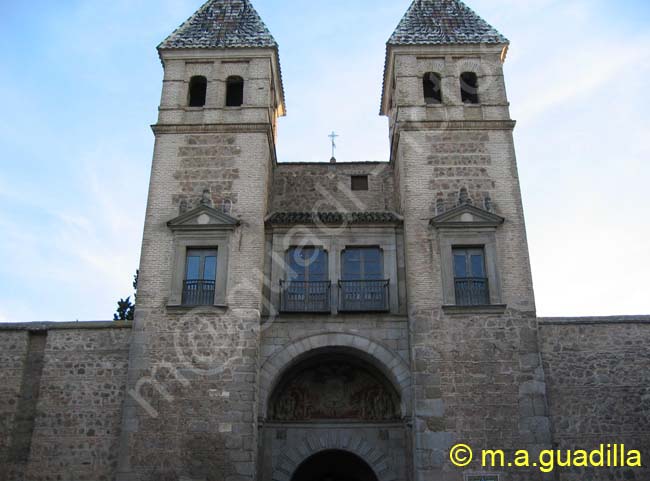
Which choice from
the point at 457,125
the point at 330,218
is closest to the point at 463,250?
the point at 330,218

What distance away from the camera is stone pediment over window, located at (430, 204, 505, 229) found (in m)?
16.1

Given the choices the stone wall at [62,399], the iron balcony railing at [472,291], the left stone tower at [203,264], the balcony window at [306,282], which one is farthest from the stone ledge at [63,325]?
the iron balcony railing at [472,291]

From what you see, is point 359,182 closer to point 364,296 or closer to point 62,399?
point 364,296

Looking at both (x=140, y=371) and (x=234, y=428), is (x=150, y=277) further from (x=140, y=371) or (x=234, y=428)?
(x=234, y=428)

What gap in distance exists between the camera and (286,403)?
651 inches

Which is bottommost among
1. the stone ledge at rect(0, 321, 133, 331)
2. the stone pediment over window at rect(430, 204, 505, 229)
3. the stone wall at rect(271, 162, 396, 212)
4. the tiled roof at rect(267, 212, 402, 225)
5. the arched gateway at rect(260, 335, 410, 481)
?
the arched gateway at rect(260, 335, 410, 481)

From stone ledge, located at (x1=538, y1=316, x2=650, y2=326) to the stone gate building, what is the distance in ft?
0.22

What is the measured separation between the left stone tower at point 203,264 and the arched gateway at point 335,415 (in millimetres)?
1233

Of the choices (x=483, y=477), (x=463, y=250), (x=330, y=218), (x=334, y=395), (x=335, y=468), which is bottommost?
(x=483, y=477)

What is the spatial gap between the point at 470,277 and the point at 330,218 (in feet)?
12.5

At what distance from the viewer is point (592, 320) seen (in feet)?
52.0

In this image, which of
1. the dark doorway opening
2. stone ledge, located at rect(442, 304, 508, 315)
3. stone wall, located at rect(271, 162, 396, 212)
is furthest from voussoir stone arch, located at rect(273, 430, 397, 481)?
stone wall, located at rect(271, 162, 396, 212)

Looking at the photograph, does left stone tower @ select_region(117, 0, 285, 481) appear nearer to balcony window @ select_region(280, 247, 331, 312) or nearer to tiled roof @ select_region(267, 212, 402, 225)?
tiled roof @ select_region(267, 212, 402, 225)

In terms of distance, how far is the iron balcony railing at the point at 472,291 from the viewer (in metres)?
15.5
